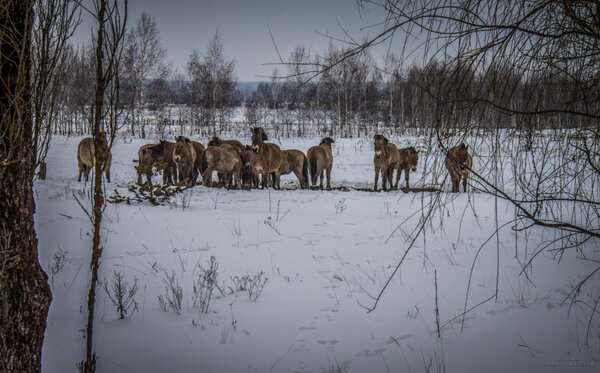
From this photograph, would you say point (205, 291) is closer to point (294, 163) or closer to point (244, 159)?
point (294, 163)

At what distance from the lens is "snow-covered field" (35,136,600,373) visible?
2.98 m

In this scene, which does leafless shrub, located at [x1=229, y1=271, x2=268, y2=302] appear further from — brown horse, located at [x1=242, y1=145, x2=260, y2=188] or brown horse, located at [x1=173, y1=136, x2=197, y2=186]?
brown horse, located at [x1=242, y1=145, x2=260, y2=188]

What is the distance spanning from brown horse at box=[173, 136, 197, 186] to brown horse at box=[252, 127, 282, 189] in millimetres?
2234

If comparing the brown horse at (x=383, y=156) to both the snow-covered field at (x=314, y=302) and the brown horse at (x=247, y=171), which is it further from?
the snow-covered field at (x=314, y=302)

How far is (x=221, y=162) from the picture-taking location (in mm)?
14234

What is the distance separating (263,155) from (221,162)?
1605 millimetres

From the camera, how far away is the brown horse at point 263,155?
43.5 feet

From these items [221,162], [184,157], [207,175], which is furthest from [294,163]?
[184,157]

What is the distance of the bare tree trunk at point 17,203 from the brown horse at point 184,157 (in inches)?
455

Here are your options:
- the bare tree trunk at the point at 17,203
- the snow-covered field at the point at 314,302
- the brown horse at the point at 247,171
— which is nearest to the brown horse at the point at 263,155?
the brown horse at the point at 247,171

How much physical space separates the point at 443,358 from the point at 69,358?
2.69m

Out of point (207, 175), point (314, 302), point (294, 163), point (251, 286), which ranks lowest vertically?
point (314, 302)

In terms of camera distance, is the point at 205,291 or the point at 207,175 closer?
the point at 205,291

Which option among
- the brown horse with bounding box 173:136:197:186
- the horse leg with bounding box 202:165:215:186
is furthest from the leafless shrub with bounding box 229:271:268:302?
the horse leg with bounding box 202:165:215:186
